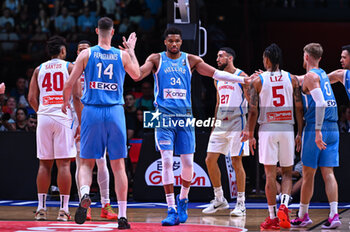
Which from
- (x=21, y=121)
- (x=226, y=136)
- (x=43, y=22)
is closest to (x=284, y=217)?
(x=226, y=136)

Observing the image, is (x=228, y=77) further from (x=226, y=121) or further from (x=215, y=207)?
(x=215, y=207)

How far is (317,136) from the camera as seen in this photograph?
7008 mm

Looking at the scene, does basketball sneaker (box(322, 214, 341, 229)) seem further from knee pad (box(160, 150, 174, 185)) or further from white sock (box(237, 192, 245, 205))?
knee pad (box(160, 150, 174, 185))

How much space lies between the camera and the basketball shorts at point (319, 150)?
7.16 metres

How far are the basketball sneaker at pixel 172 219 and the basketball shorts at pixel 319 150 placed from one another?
5.44 feet

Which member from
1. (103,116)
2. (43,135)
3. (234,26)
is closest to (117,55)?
(103,116)

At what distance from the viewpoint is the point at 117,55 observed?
685 centimetres

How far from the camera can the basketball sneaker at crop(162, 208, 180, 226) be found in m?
7.06

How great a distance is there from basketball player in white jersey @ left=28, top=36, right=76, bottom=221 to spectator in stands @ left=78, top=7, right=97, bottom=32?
820 cm

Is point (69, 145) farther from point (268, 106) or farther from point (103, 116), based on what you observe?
point (268, 106)

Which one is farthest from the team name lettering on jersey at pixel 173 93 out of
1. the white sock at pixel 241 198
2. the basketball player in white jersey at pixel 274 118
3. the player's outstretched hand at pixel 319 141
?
the white sock at pixel 241 198

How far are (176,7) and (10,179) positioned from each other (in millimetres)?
4203

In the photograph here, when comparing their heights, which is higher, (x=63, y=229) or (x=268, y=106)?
(x=268, y=106)

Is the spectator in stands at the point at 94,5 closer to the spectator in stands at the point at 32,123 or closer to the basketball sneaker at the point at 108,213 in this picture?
the spectator in stands at the point at 32,123
